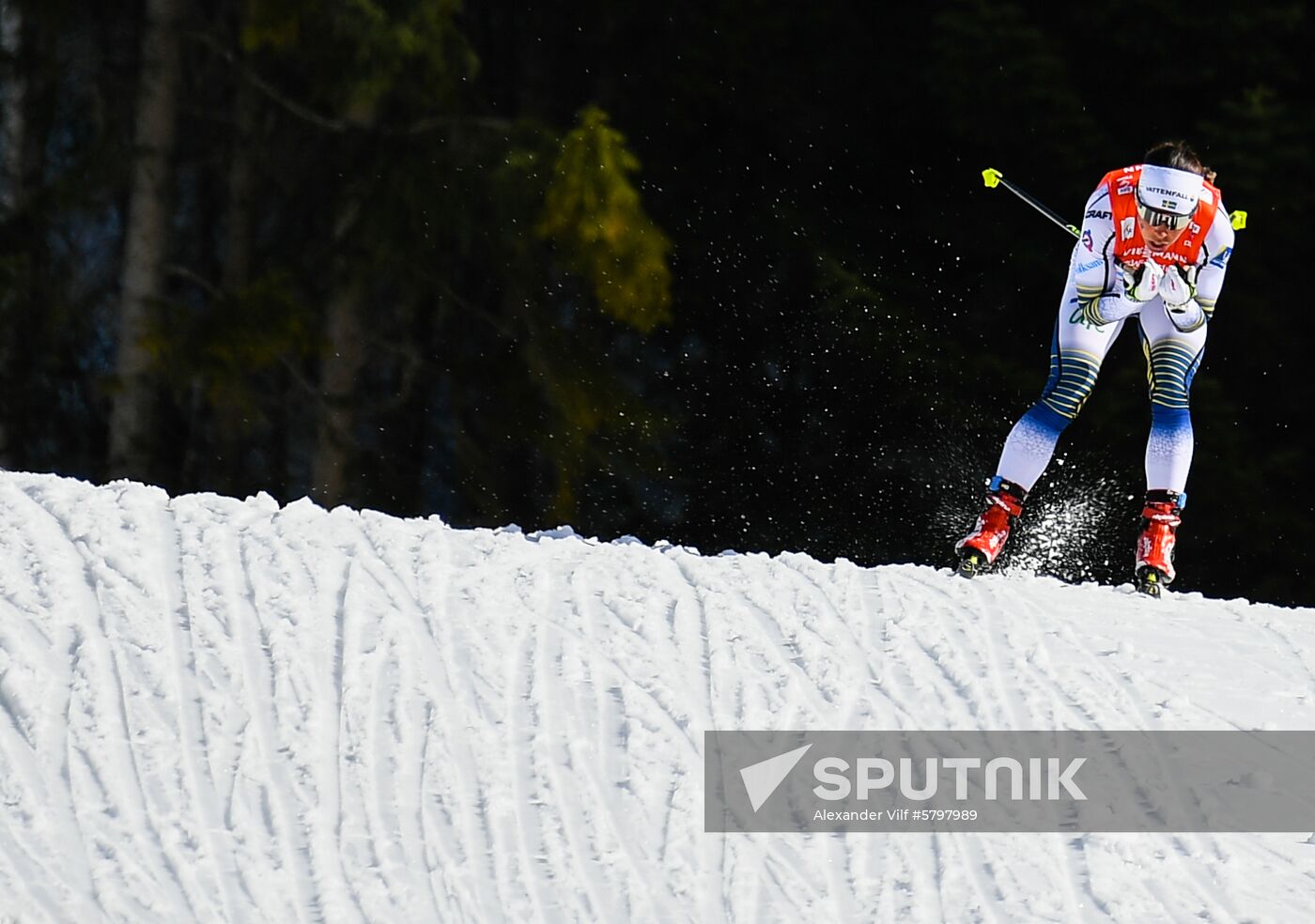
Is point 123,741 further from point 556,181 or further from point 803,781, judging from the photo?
point 556,181

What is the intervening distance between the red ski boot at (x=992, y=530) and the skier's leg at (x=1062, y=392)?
0.04 metres

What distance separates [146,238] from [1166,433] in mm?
9314

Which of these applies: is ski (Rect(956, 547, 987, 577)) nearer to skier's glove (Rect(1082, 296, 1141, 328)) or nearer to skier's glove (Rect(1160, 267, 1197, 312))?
skier's glove (Rect(1082, 296, 1141, 328))

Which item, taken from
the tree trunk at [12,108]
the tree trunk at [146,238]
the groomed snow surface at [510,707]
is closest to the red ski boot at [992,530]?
the groomed snow surface at [510,707]

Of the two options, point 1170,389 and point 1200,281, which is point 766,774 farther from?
point 1200,281

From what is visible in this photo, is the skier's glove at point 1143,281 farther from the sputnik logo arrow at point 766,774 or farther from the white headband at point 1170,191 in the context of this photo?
the sputnik logo arrow at point 766,774

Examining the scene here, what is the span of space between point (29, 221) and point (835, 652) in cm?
994

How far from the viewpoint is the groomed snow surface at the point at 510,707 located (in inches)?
183

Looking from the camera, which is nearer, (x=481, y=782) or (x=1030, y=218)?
(x=481, y=782)

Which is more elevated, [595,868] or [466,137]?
[466,137]

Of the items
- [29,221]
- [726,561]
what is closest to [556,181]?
[29,221]

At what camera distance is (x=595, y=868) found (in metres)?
4.75

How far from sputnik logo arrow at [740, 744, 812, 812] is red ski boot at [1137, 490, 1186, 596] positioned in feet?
7.93

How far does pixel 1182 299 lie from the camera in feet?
23.4
